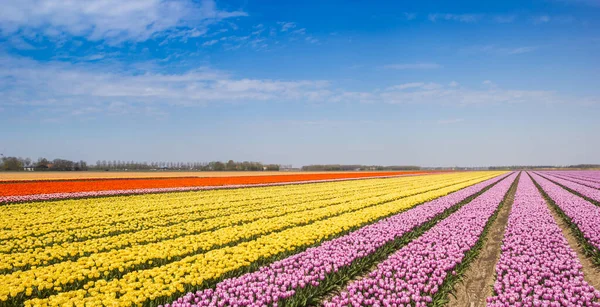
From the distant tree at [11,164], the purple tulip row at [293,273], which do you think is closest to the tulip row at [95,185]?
the purple tulip row at [293,273]

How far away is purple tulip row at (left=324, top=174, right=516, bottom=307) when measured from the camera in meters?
6.14

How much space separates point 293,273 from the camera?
23.7ft

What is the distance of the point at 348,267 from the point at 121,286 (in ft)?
15.9

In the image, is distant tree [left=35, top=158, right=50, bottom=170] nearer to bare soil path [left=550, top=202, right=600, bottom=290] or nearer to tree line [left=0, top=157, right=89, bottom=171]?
tree line [left=0, top=157, right=89, bottom=171]

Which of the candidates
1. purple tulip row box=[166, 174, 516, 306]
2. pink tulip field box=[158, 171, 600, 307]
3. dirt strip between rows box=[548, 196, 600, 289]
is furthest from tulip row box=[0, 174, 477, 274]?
dirt strip between rows box=[548, 196, 600, 289]

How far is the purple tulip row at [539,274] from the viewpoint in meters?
6.23

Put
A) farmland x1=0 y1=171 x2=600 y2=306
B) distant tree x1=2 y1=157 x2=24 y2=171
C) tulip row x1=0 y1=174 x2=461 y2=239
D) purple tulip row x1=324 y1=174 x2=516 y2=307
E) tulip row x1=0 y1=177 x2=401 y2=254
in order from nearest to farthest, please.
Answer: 1. purple tulip row x1=324 y1=174 x2=516 y2=307
2. farmland x1=0 y1=171 x2=600 y2=306
3. tulip row x1=0 y1=177 x2=401 y2=254
4. tulip row x1=0 y1=174 x2=461 y2=239
5. distant tree x1=2 y1=157 x2=24 y2=171

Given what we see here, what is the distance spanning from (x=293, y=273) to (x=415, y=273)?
104 inches

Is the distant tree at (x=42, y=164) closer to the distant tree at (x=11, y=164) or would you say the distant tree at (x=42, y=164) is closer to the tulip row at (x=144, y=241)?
the distant tree at (x=11, y=164)

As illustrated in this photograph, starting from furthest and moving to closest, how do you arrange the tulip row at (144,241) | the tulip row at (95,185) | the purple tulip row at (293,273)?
the tulip row at (95,185) → the tulip row at (144,241) → the purple tulip row at (293,273)

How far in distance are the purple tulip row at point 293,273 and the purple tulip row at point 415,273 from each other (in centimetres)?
72

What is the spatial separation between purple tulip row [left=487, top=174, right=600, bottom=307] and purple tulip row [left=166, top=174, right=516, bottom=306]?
3.12 metres

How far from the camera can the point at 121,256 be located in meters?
8.87

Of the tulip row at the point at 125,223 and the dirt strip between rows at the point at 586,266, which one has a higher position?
the tulip row at the point at 125,223
